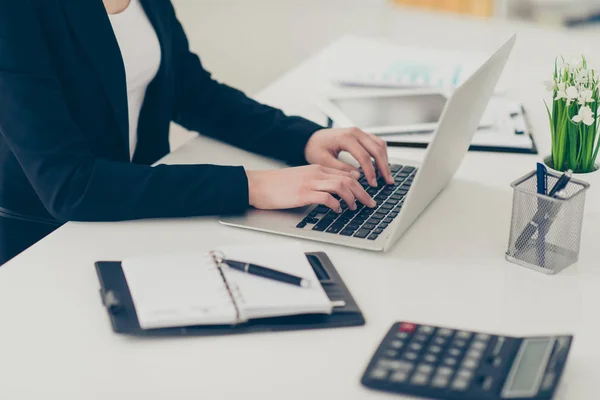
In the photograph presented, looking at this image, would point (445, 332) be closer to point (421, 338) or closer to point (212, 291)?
point (421, 338)

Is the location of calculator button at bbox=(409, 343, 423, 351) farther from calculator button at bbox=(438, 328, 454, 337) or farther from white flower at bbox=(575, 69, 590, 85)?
white flower at bbox=(575, 69, 590, 85)

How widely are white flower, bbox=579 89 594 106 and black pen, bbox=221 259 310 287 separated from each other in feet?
1.60

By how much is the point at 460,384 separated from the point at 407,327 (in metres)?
0.12

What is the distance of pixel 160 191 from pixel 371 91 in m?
0.73

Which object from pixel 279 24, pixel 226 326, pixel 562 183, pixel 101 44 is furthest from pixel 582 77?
pixel 279 24

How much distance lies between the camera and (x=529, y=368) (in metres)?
0.89

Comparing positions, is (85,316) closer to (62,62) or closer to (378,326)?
(378,326)

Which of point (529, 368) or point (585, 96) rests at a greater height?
point (585, 96)

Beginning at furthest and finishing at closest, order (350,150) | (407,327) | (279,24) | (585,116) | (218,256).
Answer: (279,24)
(350,150)
(585,116)
(218,256)
(407,327)

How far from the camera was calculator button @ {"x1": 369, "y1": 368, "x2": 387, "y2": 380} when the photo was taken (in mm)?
884

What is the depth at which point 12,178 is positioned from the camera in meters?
1.48

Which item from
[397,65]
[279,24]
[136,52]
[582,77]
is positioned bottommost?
[279,24]

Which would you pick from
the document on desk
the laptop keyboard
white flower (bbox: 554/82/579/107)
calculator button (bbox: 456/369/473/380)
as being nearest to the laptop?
the laptop keyboard

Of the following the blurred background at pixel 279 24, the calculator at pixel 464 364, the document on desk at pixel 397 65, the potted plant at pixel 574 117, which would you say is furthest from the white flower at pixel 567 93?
the blurred background at pixel 279 24
